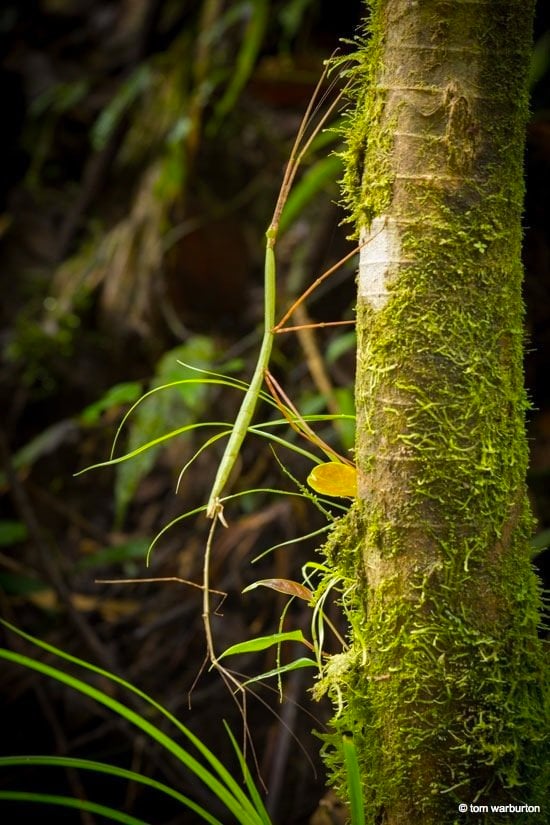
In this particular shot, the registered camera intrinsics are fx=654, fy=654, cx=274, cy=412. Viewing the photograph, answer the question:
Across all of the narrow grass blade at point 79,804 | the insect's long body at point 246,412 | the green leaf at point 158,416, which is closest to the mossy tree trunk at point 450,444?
the insect's long body at point 246,412

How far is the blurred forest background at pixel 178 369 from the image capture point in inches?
105

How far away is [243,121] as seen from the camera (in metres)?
3.81

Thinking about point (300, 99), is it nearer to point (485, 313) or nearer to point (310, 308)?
point (310, 308)

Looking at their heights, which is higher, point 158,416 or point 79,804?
point 158,416

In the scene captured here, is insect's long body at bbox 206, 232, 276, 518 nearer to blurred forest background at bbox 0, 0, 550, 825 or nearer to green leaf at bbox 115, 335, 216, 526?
blurred forest background at bbox 0, 0, 550, 825

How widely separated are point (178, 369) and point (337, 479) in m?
1.67

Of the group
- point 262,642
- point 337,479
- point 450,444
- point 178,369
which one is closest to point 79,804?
point 262,642

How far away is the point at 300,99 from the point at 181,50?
1.01 meters

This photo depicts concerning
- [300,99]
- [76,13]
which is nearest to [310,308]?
[300,99]

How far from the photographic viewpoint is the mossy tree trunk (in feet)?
2.90

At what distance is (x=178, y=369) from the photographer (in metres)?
2.62

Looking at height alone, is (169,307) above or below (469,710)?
above

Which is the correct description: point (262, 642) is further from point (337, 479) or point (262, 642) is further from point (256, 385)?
point (256, 385)

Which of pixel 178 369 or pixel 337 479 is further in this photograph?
pixel 178 369
